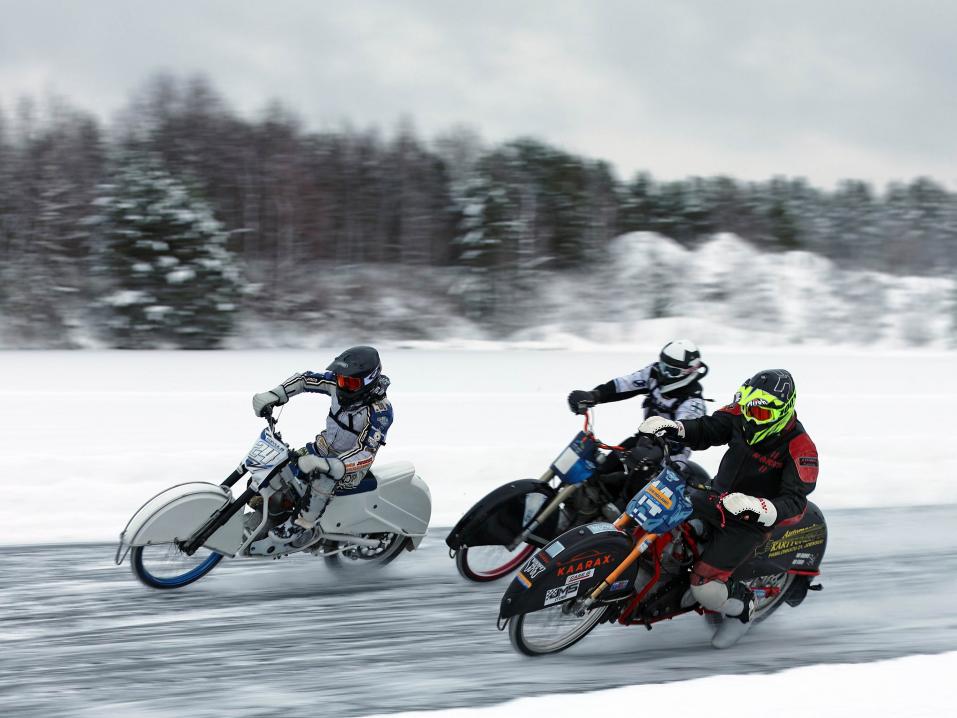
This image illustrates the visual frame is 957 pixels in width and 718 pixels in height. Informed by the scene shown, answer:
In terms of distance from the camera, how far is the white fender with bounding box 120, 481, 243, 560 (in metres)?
5.64

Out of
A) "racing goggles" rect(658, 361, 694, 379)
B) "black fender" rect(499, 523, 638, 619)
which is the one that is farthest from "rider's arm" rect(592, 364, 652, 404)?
"black fender" rect(499, 523, 638, 619)

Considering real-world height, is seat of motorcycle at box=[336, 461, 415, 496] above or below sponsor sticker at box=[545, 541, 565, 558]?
above

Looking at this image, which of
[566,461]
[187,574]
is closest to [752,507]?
[566,461]

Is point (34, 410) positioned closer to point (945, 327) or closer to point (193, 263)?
point (193, 263)

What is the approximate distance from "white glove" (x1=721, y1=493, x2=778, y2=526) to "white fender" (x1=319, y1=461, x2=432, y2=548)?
98.2 inches

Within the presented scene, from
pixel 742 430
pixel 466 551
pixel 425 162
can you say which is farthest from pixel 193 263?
pixel 742 430

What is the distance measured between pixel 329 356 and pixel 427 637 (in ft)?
54.2

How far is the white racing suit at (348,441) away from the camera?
612cm

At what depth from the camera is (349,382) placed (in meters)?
6.17

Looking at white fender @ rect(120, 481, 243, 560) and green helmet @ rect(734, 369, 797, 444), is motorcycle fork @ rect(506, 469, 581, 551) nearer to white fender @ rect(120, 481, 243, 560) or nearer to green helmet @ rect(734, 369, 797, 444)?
green helmet @ rect(734, 369, 797, 444)

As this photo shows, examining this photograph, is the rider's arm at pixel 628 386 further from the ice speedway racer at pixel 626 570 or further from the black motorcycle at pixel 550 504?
the ice speedway racer at pixel 626 570

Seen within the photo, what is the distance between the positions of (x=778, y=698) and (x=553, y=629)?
1.26 metres

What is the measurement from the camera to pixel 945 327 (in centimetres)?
3133

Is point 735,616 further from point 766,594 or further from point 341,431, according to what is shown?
point 341,431
